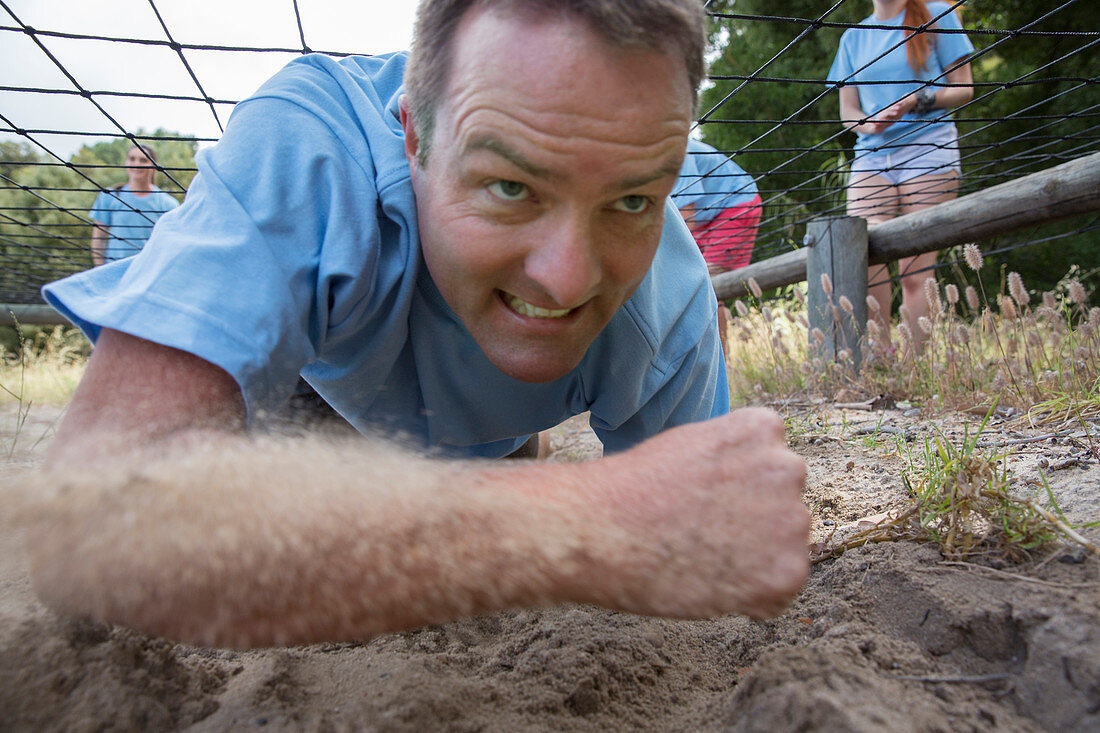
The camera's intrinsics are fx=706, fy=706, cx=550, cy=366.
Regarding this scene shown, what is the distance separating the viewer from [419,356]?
1.82m

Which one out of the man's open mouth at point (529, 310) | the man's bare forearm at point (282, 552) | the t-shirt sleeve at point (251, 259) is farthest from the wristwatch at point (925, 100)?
the man's bare forearm at point (282, 552)

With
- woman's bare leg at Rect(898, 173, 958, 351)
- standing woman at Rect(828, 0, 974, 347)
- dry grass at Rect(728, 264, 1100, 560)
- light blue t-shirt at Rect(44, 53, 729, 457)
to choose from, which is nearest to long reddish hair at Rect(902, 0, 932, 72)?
standing woman at Rect(828, 0, 974, 347)

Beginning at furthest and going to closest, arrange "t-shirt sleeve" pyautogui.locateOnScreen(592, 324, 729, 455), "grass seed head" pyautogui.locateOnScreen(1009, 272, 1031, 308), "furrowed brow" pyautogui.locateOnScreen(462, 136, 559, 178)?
"grass seed head" pyautogui.locateOnScreen(1009, 272, 1031, 308) < "t-shirt sleeve" pyautogui.locateOnScreen(592, 324, 729, 455) < "furrowed brow" pyautogui.locateOnScreen(462, 136, 559, 178)

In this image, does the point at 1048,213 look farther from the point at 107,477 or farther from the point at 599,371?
the point at 107,477

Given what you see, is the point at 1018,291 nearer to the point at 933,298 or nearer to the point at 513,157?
the point at 933,298

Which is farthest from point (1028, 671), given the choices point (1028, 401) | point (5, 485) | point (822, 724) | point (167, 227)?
point (1028, 401)

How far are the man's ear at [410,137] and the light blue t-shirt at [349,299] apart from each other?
0.03m

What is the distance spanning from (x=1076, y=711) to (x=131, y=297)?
149 centimetres

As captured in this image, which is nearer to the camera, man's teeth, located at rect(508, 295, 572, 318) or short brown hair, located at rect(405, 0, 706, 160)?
short brown hair, located at rect(405, 0, 706, 160)

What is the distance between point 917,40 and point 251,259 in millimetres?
3965

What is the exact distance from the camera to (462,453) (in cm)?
234

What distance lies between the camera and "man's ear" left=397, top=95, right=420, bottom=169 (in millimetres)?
1521

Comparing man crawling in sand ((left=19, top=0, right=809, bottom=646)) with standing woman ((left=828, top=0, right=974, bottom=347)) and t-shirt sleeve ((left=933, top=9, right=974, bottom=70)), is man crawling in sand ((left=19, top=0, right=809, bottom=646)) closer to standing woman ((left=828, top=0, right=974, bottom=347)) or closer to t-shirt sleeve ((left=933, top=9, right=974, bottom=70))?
standing woman ((left=828, top=0, right=974, bottom=347))

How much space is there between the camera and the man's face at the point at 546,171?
123 centimetres
